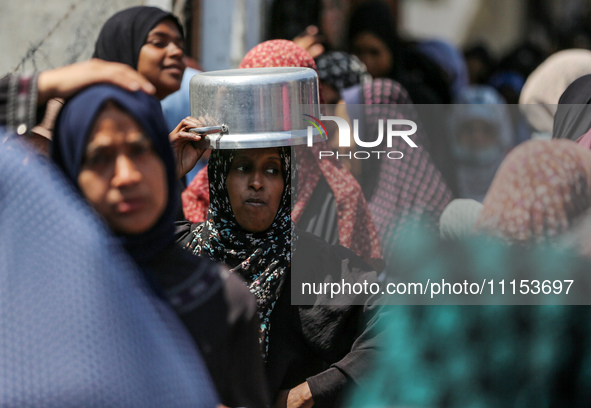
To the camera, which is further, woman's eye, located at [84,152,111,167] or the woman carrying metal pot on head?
the woman carrying metal pot on head

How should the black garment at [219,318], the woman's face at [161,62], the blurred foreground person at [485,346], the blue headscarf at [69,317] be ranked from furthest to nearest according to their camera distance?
the woman's face at [161,62]
the blurred foreground person at [485,346]
the black garment at [219,318]
the blue headscarf at [69,317]

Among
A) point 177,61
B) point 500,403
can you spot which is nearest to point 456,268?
point 500,403

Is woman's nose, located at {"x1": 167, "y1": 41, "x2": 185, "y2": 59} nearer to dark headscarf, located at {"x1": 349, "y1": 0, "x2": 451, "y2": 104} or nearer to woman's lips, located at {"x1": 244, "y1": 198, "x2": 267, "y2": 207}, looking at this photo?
woman's lips, located at {"x1": 244, "y1": 198, "x2": 267, "y2": 207}

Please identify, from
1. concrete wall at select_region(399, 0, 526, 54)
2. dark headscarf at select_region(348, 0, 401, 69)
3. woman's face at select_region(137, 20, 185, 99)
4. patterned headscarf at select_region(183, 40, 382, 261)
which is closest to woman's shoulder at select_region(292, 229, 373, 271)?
patterned headscarf at select_region(183, 40, 382, 261)

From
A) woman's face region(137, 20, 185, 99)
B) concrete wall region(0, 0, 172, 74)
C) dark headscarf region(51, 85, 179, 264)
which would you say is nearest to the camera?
dark headscarf region(51, 85, 179, 264)

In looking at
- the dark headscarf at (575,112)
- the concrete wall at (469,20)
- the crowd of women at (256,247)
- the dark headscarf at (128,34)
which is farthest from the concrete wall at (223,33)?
the concrete wall at (469,20)

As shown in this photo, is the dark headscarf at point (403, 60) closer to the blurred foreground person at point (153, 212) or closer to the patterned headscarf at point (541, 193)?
the patterned headscarf at point (541, 193)

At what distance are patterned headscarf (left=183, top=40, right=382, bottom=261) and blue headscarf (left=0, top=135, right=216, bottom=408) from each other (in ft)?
4.17

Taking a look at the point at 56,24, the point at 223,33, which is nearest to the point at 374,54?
the point at 223,33

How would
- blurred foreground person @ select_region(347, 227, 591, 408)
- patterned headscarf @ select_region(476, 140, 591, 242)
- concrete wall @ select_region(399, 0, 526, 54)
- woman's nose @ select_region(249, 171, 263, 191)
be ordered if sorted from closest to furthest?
patterned headscarf @ select_region(476, 140, 591, 242)
blurred foreground person @ select_region(347, 227, 591, 408)
woman's nose @ select_region(249, 171, 263, 191)
concrete wall @ select_region(399, 0, 526, 54)

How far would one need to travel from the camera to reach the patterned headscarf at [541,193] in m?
1.72

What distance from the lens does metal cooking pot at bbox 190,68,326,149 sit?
204 cm

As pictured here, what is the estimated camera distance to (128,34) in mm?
3230

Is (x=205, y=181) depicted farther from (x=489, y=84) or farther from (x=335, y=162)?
(x=489, y=84)
